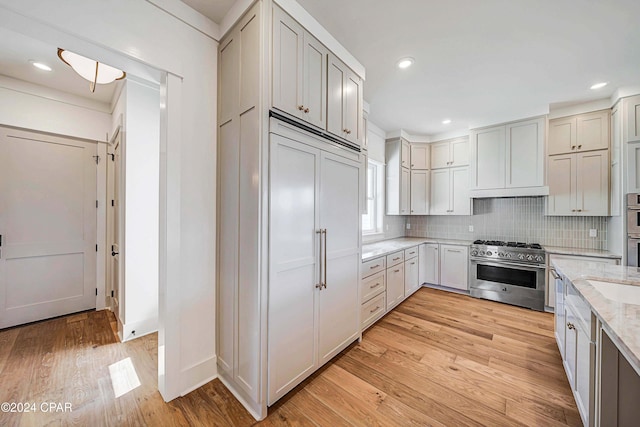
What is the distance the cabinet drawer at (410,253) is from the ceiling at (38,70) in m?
4.37

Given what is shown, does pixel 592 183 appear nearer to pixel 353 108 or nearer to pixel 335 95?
pixel 353 108

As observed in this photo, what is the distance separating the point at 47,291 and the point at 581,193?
716 centimetres

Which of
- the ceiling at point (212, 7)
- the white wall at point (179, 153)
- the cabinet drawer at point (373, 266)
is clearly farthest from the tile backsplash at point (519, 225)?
the ceiling at point (212, 7)

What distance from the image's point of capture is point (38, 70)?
2510mm

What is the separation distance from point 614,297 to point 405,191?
10.4 feet

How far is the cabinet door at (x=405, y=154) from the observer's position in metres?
4.29

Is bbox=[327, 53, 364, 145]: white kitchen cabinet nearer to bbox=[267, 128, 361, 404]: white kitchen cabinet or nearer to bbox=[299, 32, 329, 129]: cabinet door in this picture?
bbox=[299, 32, 329, 129]: cabinet door

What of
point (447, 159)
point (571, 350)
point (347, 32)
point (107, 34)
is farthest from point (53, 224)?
point (447, 159)

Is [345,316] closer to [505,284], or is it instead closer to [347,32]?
[347,32]

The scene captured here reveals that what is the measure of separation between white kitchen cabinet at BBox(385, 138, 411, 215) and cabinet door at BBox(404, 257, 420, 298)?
0.94 meters

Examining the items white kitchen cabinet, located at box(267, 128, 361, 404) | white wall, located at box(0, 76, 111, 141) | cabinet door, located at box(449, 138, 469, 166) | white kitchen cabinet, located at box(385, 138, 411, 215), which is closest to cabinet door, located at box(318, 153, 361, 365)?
white kitchen cabinet, located at box(267, 128, 361, 404)

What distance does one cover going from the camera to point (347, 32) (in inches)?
80.3

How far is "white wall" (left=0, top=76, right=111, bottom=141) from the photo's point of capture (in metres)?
2.65

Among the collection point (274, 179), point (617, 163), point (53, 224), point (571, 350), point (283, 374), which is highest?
point (617, 163)
